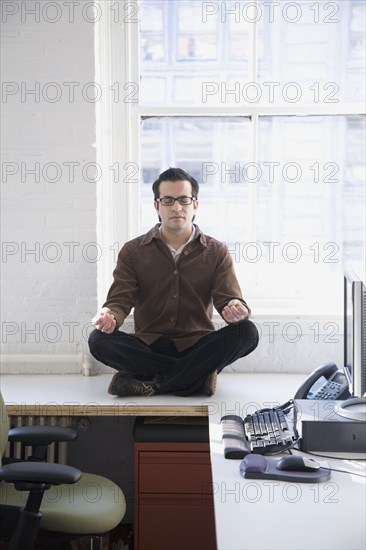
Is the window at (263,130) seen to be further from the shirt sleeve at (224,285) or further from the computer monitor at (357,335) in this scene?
the computer monitor at (357,335)

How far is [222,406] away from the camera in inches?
134

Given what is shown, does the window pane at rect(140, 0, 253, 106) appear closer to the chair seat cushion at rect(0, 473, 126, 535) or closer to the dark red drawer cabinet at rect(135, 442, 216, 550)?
the dark red drawer cabinet at rect(135, 442, 216, 550)

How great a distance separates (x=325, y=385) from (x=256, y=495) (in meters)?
1.01

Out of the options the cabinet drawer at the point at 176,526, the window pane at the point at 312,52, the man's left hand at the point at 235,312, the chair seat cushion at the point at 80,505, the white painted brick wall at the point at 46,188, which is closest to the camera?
the chair seat cushion at the point at 80,505

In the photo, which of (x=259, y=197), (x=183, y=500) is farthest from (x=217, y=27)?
(x=183, y=500)

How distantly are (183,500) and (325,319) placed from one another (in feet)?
4.08

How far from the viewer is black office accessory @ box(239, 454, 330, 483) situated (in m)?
2.30

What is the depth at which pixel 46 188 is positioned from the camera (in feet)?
13.2

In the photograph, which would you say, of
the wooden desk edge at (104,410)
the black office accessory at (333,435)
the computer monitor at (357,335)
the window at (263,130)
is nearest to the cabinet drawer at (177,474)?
the wooden desk edge at (104,410)

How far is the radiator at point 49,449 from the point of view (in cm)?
362

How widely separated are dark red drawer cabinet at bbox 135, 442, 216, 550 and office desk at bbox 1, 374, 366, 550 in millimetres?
65

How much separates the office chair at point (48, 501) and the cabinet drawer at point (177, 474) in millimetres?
337

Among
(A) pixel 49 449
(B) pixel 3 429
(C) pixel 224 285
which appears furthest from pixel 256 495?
(A) pixel 49 449

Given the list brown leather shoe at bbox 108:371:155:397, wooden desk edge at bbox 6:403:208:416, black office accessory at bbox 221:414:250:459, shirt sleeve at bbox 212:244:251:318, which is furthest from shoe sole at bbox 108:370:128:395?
black office accessory at bbox 221:414:250:459
